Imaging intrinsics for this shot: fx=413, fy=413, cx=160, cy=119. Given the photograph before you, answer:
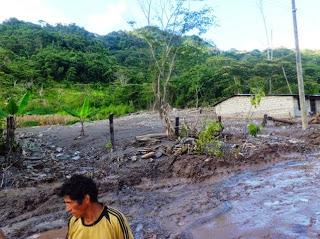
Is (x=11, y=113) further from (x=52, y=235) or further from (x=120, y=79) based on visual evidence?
(x=120, y=79)

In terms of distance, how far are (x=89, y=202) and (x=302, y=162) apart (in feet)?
36.3

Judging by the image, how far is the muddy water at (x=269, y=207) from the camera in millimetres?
7086

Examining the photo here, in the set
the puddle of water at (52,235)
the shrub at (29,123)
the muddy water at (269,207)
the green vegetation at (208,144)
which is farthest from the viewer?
the shrub at (29,123)

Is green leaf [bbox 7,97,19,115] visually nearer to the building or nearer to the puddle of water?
the puddle of water

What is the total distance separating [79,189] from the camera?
115 inches

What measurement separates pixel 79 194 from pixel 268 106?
3119cm

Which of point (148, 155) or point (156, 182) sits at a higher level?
point (148, 155)

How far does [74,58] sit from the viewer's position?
57.0 meters

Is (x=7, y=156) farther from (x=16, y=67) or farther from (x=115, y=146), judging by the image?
(x=16, y=67)

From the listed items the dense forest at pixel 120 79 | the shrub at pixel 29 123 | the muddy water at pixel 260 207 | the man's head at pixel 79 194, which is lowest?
the muddy water at pixel 260 207

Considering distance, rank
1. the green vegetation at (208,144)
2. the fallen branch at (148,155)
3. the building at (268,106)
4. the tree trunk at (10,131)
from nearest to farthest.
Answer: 1. the tree trunk at (10,131)
2. the green vegetation at (208,144)
3. the fallen branch at (148,155)
4. the building at (268,106)

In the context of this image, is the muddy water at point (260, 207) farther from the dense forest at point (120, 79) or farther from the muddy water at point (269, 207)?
the dense forest at point (120, 79)

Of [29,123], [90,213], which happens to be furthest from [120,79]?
[90,213]

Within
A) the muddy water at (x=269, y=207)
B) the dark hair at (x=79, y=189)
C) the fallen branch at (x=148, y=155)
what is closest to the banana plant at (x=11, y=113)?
the fallen branch at (x=148, y=155)
